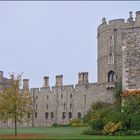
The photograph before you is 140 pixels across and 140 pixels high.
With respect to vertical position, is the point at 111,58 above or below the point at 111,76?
above

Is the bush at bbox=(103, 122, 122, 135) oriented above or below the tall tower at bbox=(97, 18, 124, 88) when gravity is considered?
below

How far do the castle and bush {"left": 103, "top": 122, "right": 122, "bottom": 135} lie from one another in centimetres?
840

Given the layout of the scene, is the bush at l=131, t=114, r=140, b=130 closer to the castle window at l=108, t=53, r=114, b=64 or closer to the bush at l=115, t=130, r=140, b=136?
the bush at l=115, t=130, r=140, b=136

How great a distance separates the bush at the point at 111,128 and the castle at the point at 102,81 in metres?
8.40

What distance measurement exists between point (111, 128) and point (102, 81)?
88.4 feet

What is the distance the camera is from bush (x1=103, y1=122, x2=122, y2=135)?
120 ft

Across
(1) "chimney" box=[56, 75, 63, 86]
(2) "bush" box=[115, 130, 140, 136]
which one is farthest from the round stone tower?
(2) "bush" box=[115, 130, 140, 136]

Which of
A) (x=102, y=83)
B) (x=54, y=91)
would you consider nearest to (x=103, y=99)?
(x=102, y=83)

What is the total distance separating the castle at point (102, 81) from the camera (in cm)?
4556

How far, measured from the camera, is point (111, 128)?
121 feet

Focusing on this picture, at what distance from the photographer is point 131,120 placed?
3706 cm

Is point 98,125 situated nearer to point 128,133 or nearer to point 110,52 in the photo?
point 128,133

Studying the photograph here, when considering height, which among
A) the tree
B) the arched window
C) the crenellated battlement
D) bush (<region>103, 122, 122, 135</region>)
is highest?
the crenellated battlement


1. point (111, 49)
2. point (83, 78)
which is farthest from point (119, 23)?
point (83, 78)
